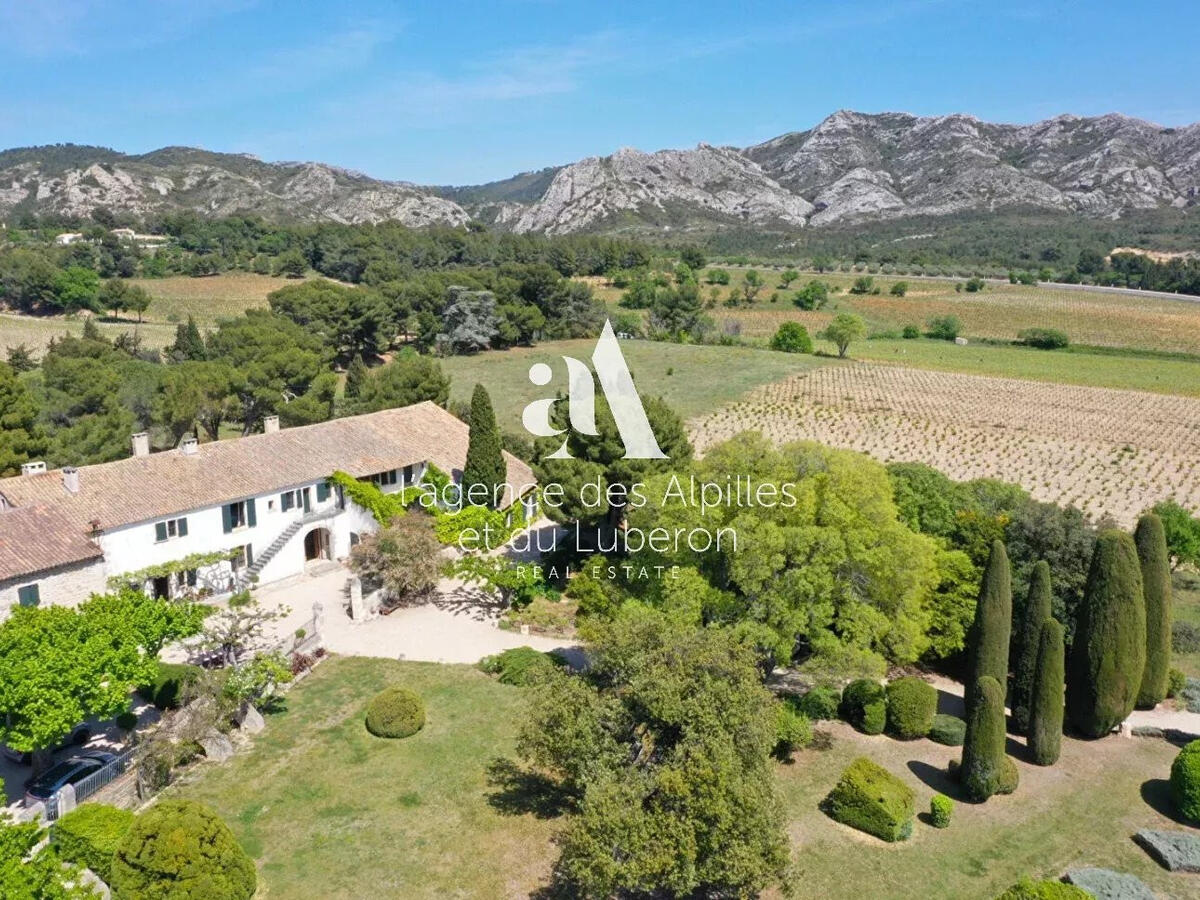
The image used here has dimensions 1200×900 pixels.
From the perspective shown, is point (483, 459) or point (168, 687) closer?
point (168, 687)

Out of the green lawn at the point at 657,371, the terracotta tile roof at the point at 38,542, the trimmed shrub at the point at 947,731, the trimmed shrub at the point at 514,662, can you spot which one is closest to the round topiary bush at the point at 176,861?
the trimmed shrub at the point at 514,662

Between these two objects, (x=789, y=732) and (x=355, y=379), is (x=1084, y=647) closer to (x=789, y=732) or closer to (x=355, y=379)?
(x=789, y=732)

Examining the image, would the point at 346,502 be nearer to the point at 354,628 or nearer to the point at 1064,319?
the point at 354,628

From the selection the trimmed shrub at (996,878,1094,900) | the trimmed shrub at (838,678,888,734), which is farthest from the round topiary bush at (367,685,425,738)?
the trimmed shrub at (996,878,1094,900)

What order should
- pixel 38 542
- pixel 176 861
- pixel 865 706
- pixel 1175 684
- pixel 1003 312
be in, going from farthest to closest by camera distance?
pixel 1003 312 → pixel 38 542 → pixel 1175 684 → pixel 865 706 → pixel 176 861

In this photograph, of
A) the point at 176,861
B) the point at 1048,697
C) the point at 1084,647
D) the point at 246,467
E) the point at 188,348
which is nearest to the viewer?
the point at 176,861

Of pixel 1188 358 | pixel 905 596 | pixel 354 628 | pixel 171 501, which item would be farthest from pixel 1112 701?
pixel 1188 358

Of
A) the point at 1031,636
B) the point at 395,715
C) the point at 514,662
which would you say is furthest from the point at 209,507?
the point at 1031,636

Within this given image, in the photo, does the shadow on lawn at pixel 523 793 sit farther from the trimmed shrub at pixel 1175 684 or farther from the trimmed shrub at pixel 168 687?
the trimmed shrub at pixel 1175 684
